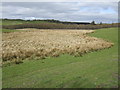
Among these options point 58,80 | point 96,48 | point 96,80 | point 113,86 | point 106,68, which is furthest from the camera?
point 96,48

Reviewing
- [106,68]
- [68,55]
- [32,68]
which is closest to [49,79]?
[106,68]

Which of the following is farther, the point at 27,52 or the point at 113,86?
the point at 27,52

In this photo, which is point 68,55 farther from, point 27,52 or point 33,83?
point 33,83

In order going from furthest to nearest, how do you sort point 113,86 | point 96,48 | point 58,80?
point 96,48
point 58,80
point 113,86

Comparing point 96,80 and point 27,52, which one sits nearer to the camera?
point 96,80

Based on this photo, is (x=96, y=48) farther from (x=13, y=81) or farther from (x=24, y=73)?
(x=13, y=81)

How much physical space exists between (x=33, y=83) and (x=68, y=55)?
411 inches

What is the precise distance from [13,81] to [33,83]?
192 centimetres

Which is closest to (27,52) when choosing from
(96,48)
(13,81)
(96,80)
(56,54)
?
(56,54)

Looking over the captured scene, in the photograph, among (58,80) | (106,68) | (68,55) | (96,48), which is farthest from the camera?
(96,48)

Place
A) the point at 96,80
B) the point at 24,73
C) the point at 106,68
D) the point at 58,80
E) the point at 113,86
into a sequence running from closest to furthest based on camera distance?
the point at 113,86 < the point at 96,80 < the point at 58,80 < the point at 106,68 < the point at 24,73

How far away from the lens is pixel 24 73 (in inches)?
650

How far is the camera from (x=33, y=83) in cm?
1304

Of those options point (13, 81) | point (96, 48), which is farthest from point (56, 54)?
point (13, 81)
